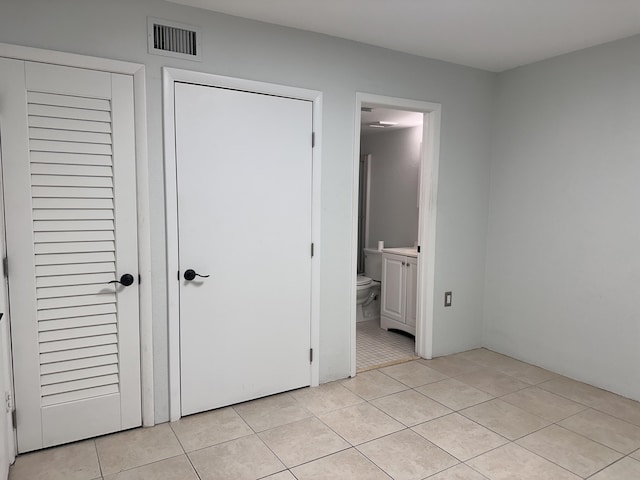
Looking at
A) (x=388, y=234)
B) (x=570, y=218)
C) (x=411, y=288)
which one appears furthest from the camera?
(x=388, y=234)

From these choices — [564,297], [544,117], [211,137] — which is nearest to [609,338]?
[564,297]

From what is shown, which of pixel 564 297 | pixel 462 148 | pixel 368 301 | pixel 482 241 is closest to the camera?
pixel 564 297

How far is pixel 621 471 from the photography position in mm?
2205

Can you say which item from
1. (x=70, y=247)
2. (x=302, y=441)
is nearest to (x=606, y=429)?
(x=302, y=441)

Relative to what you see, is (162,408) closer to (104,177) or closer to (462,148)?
(104,177)

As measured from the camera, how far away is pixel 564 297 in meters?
3.39

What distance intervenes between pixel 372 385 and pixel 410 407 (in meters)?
0.39

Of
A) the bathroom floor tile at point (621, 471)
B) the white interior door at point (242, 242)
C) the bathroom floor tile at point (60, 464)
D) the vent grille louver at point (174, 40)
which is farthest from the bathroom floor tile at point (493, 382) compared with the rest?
the vent grille louver at point (174, 40)

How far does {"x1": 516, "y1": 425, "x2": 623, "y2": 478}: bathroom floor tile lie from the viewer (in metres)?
2.26

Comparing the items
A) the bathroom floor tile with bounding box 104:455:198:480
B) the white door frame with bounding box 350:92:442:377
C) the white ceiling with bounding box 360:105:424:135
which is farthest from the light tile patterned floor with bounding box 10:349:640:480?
the white ceiling with bounding box 360:105:424:135

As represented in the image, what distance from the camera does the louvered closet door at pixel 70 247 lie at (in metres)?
2.19

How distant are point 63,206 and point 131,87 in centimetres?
73

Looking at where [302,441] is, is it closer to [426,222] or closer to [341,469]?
[341,469]

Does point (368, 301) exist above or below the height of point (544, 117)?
below
